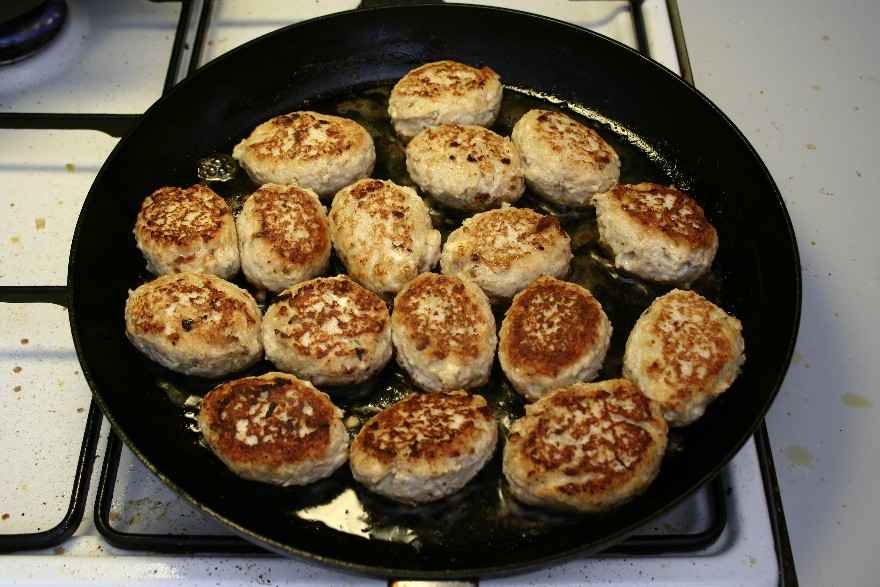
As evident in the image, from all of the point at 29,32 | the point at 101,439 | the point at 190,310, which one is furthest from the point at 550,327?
the point at 29,32

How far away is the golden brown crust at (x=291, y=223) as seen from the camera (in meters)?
1.74

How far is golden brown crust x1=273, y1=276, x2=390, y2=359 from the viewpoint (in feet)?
5.29

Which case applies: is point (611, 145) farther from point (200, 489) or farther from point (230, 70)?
point (200, 489)

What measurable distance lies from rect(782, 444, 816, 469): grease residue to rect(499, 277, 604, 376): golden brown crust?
53cm

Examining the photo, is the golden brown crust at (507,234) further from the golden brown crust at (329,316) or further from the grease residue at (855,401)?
the grease residue at (855,401)

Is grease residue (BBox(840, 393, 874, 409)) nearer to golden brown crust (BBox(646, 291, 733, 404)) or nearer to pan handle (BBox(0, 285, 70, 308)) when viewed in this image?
golden brown crust (BBox(646, 291, 733, 404))

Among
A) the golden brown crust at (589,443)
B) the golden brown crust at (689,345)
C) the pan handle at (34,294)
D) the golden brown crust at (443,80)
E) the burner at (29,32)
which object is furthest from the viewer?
the burner at (29,32)

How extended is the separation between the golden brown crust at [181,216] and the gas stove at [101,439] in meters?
0.25

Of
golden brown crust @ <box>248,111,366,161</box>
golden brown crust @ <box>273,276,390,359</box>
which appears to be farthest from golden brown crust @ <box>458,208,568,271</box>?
golden brown crust @ <box>248,111,366,161</box>

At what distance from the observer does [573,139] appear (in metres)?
1.92

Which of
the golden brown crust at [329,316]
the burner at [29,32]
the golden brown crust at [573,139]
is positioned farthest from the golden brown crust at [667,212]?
the burner at [29,32]

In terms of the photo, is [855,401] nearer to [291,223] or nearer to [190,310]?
[291,223]

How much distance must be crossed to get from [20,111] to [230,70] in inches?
26.2

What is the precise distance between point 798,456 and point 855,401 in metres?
0.22
